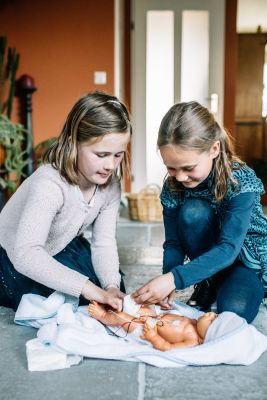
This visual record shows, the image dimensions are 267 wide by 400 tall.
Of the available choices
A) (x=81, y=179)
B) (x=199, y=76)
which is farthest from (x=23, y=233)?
(x=199, y=76)

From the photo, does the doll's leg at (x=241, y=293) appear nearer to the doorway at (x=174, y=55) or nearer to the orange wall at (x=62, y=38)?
the orange wall at (x=62, y=38)

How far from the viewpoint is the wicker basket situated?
3.91m

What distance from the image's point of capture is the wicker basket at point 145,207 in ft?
12.8

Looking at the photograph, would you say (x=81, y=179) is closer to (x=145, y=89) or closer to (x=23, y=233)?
(x=23, y=233)

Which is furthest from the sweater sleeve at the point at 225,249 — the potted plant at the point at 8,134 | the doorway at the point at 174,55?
the doorway at the point at 174,55

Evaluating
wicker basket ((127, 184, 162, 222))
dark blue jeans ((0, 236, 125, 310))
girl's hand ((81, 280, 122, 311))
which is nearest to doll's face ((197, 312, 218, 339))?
girl's hand ((81, 280, 122, 311))

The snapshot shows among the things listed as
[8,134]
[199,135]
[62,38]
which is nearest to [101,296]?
[199,135]

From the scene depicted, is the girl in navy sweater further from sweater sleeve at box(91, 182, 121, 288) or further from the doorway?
the doorway

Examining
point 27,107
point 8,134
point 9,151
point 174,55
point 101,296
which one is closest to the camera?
point 101,296

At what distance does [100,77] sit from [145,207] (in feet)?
4.29

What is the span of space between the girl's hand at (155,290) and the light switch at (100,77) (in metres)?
3.31

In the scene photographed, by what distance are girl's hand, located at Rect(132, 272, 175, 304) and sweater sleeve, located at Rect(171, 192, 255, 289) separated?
24 mm

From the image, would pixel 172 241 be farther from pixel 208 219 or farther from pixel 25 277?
pixel 25 277

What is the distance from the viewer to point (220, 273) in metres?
1.80
